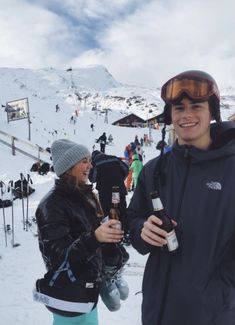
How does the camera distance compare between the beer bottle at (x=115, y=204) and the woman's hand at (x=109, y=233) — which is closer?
the woman's hand at (x=109, y=233)

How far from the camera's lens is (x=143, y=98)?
19075 cm

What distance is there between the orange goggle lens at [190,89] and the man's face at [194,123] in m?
0.04

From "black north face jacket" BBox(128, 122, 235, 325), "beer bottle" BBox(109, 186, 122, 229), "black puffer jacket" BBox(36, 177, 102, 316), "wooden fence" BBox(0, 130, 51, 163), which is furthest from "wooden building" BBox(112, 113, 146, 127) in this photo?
"black north face jacket" BBox(128, 122, 235, 325)

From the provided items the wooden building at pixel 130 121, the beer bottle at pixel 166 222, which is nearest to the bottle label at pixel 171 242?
the beer bottle at pixel 166 222

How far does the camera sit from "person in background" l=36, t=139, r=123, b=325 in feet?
8.43

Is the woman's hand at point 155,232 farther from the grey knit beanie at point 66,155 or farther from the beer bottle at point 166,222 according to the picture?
the grey knit beanie at point 66,155

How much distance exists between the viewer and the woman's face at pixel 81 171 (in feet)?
10.2

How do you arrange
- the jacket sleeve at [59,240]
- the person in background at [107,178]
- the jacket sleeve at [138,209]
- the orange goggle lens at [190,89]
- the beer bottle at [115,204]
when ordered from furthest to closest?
the person in background at [107,178], the beer bottle at [115,204], the jacket sleeve at [59,240], the jacket sleeve at [138,209], the orange goggle lens at [190,89]

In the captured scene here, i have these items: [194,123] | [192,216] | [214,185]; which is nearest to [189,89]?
[194,123]

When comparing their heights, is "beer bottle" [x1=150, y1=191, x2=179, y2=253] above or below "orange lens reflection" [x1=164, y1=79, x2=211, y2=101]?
below

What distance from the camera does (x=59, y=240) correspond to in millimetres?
2615

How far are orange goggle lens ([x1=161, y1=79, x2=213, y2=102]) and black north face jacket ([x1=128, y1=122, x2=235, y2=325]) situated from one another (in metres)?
0.23

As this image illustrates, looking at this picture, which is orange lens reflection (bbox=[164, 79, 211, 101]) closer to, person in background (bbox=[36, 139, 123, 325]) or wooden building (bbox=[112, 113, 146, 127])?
person in background (bbox=[36, 139, 123, 325])

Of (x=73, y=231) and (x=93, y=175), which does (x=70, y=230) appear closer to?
(x=73, y=231)
